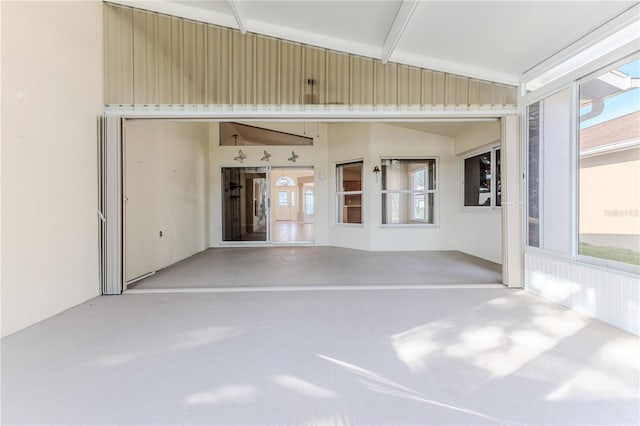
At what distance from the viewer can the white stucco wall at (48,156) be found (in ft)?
8.02

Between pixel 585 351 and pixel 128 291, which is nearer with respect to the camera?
pixel 585 351

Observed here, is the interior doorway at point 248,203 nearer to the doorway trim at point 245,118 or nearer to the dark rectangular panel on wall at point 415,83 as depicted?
the doorway trim at point 245,118

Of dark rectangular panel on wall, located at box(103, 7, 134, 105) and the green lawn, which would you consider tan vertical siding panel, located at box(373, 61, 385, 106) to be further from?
dark rectangular panel on wall, located at box(103, 7, 134, 105)

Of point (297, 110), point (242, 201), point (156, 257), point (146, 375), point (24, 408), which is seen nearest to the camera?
point (24, 408)

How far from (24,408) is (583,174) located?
459cm

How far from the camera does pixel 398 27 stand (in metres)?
3.16

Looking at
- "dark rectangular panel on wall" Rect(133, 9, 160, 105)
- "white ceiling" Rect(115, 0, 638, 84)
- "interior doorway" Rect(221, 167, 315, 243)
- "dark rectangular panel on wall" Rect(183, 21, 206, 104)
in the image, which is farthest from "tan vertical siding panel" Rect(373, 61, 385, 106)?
"interior doorway" Rect(221, 167, 315, 243)

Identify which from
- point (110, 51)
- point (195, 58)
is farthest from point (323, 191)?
point (110, 51)

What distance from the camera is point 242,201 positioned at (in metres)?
8.05

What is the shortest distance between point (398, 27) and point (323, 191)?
15.3ft

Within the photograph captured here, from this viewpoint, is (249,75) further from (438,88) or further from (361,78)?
(438,88)

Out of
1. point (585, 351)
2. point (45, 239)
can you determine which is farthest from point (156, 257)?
point (585, 351)

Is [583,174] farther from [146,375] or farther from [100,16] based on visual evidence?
[100,16]

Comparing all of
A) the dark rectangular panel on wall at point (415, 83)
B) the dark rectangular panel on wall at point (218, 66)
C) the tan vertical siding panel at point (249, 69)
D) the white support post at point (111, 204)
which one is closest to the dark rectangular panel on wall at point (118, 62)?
the white support post at point (111, 204)
